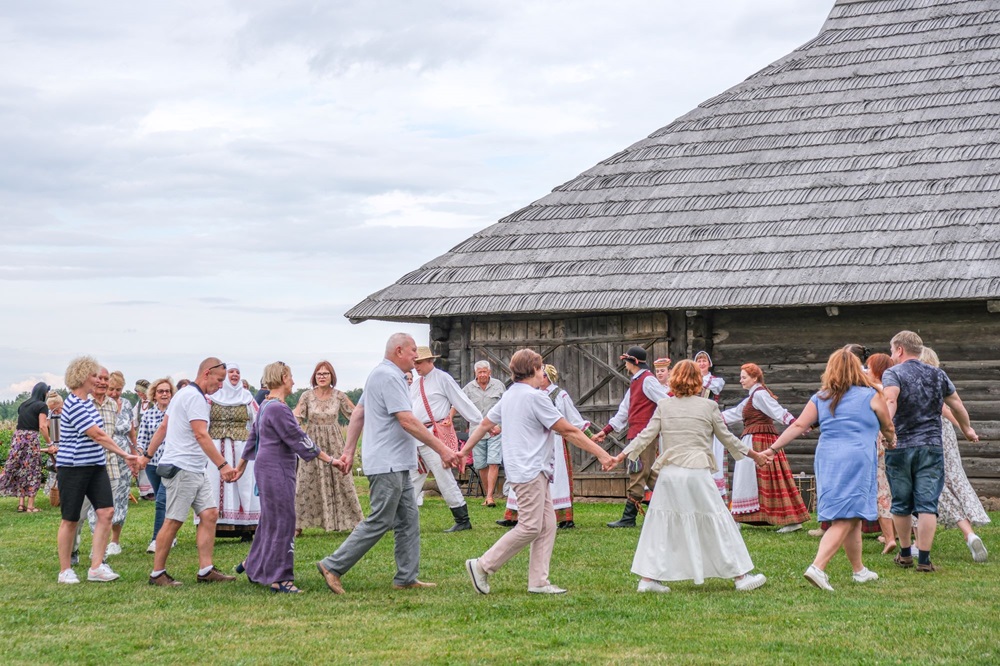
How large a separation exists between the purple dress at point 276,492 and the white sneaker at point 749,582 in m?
3.08

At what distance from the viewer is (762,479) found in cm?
1268

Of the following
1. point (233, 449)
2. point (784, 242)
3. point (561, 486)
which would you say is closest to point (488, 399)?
point (561, 486)

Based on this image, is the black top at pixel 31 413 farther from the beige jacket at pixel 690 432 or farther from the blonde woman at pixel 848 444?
the blonde woman at pixel 848 444

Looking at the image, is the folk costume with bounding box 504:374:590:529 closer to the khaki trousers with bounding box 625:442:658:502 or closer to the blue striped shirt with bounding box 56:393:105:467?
the khaki trousers with bounding box 625:442:658:502

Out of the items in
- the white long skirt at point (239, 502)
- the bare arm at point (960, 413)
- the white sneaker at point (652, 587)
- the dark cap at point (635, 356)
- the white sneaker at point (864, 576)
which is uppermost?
the dark cap at point (635, 356)

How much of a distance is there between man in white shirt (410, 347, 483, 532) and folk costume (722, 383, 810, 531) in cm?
279

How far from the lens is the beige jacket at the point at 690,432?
27.9ft

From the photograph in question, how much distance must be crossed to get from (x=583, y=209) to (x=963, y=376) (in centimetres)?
601

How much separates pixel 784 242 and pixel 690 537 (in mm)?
8448

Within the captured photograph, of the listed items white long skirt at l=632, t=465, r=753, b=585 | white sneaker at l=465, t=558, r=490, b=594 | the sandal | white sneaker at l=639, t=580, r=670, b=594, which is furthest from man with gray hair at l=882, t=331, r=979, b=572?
the sandal

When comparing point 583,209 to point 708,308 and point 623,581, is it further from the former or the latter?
point 623,581

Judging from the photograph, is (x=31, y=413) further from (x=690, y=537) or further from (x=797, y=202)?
(x=690, y=537)

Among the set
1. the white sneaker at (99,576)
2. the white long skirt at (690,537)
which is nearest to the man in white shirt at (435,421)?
the white sneaker at (99,576)

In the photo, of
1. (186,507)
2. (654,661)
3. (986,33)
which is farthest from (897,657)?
(986,33)
